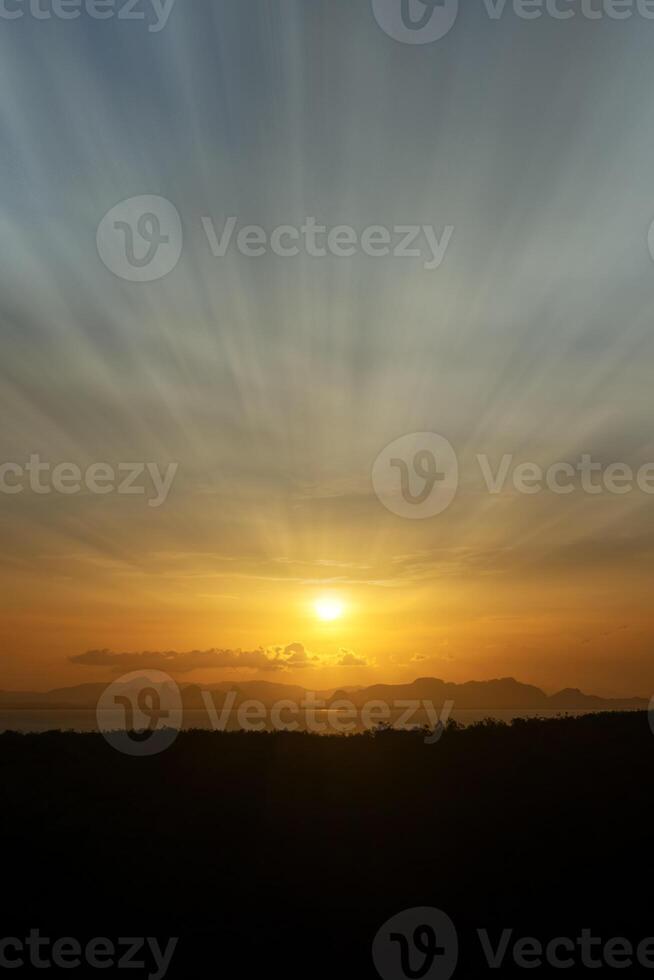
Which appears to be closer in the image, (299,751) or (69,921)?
(69,921)

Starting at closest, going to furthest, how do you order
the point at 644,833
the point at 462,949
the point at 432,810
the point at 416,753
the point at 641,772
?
the point at 462,949 < the point at 644,833 < the point at 432,810 < the point at 641,772 < the point at 416,753

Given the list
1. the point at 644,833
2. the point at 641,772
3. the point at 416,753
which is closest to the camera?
the point at 644,833

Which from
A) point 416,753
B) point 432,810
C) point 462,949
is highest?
point 416,753

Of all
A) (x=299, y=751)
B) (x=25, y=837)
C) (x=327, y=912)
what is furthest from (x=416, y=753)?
(x=25, y=837)

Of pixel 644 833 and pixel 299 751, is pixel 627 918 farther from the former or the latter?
pixel 299 751

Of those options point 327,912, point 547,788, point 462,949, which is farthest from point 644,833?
point 327,912

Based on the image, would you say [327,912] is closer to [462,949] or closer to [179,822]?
[462,949]

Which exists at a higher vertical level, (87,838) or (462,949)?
(87,838)
